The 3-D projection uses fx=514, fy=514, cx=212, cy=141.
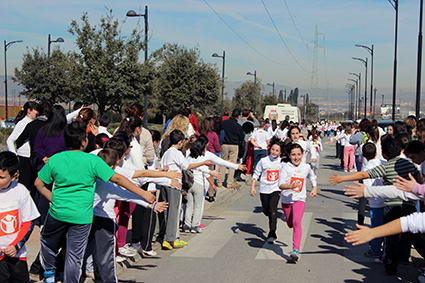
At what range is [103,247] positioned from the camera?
536cm

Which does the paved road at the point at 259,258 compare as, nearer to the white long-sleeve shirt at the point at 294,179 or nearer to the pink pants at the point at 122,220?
the pink pants at the point at 122,220

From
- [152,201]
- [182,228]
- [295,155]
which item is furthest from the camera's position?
[182,228]

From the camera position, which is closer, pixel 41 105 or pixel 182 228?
pixel 41 105

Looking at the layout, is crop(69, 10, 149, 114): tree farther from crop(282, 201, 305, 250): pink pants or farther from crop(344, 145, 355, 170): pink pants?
crop(282, 201, 305, 250): pink pants

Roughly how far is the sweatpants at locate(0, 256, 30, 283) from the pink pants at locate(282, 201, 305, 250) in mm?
3731

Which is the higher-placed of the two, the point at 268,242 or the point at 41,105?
the point at 41,105

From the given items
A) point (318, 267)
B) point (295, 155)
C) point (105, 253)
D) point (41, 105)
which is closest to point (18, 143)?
point (41, 105)

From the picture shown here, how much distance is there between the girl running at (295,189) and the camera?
23.5 ft

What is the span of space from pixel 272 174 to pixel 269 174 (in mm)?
49

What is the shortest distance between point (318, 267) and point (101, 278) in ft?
9.87

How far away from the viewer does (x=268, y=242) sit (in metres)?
8.23

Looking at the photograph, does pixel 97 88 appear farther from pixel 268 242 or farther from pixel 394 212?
pixel 394 212

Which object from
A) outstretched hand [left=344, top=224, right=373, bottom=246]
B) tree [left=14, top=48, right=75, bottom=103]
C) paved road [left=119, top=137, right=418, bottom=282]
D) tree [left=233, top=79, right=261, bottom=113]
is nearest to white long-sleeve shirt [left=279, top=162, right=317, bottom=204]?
paved road [left=119, top=137, right=418, bottom=282]

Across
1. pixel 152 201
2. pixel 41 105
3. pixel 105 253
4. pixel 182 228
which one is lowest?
pixel 182 228
